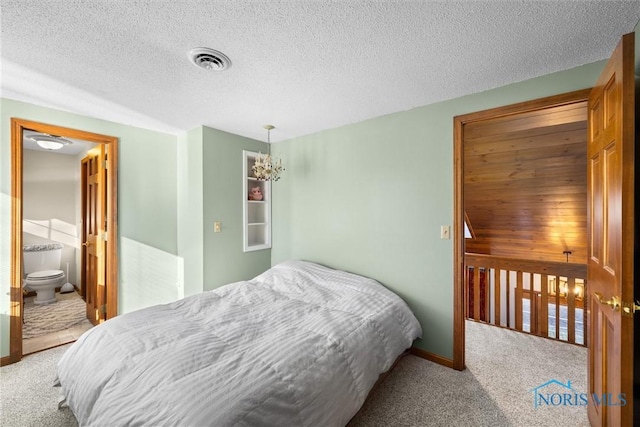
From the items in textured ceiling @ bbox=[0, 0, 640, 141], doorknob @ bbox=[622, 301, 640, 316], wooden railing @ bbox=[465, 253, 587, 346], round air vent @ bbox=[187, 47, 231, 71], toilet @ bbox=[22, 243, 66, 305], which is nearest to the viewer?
doorknob @ bbox=[622, 301, 640, 316]

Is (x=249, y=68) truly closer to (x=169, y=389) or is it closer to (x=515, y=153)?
(x=169, y=389)

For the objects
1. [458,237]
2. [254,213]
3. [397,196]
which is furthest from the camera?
[254,213]

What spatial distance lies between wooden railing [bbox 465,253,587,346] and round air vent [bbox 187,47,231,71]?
3465 millimetres

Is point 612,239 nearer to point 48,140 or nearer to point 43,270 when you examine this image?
point 48,140

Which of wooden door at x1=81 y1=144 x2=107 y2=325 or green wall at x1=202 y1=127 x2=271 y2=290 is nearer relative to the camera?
wooden door at x1=81 y1=144 x2=107 y2=325

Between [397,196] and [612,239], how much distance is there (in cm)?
149

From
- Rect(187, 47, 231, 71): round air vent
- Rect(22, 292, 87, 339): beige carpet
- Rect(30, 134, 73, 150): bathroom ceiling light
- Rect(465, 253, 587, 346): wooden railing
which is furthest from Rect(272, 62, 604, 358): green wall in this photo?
Rect(30, 134, 73, 150): bathroom ceiling light

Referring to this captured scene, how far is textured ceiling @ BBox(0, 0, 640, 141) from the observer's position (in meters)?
Result: 1.30

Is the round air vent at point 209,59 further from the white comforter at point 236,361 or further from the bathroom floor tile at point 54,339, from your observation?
the bathroom floor tile at point 54,339

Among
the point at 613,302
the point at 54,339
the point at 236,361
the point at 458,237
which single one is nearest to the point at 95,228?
the point at 54,339

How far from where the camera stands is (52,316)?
3.35m

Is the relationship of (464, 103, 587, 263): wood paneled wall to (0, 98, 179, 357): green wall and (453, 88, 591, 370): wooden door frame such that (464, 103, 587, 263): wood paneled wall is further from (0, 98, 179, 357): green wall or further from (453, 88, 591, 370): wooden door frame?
(0, 98, 179, 357): green wall

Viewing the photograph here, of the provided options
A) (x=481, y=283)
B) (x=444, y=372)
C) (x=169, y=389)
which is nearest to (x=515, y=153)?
(x=481, y=283)

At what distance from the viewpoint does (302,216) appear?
3.39m
